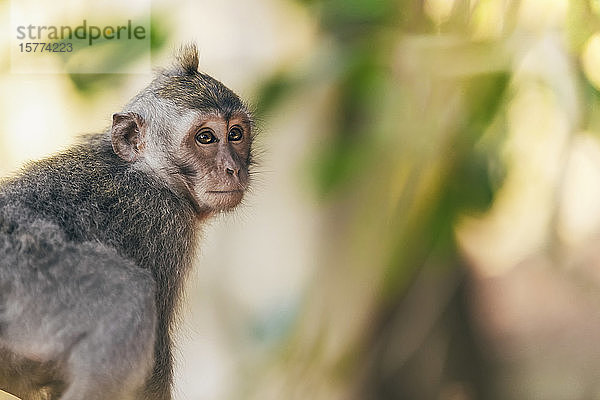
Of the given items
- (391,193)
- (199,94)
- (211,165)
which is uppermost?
(199,94)

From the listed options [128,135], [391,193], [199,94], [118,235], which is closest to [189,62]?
[199,94]

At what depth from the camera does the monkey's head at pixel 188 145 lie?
1526mm

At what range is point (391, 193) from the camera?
2.02 meters

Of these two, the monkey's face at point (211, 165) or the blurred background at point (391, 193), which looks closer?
the monkey's face at point (211, 165)

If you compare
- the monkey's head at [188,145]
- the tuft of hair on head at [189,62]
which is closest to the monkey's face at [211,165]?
the monkey's head at [188,145]

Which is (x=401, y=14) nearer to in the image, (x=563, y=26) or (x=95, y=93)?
(x=563, y=26)

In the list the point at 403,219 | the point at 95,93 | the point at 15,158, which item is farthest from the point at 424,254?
the point at 15,158

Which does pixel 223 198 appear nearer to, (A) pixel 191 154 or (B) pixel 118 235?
(A) pixel 191 154

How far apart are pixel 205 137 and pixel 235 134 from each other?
0.07 metres

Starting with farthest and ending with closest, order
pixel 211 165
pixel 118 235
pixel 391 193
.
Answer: pixel 391 193
pixel 211 165
pixel 118 235

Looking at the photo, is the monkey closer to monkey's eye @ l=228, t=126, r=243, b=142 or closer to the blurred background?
monkey's eye @ l=228, t=126, r=243, b=142

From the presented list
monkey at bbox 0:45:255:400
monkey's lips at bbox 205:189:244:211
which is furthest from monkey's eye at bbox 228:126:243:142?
monkey's lips at bbox 205:189:244:211

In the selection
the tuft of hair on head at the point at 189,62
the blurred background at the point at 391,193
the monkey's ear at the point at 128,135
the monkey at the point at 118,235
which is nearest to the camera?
the monkey at the point at 118,235

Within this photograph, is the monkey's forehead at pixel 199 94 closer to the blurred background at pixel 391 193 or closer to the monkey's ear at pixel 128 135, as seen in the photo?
the monkey's ear at pixel 128 135
